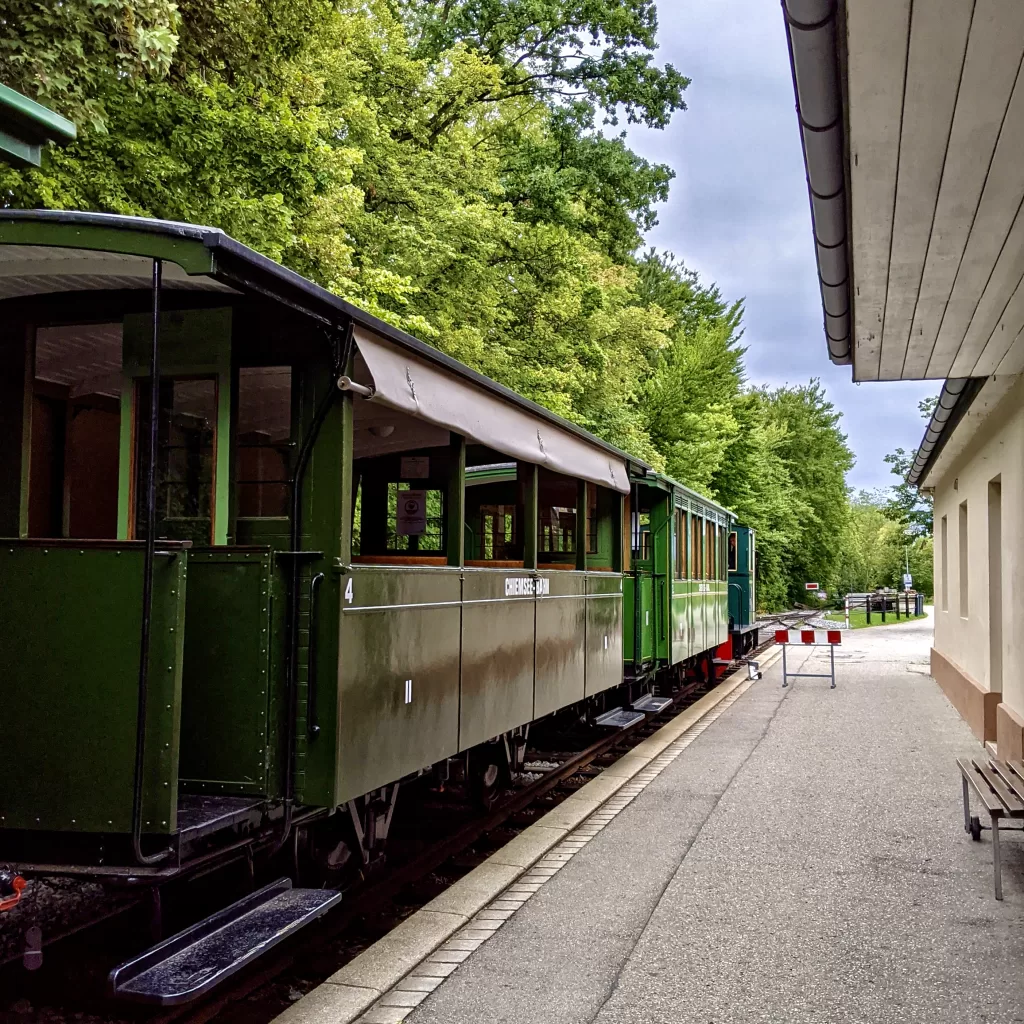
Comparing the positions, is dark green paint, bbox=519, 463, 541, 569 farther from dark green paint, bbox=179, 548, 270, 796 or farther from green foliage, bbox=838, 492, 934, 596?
green foliage, bbox=838, 492, 934, 596

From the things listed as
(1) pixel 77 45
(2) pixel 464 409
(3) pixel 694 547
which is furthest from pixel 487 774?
(3) pixel 694 547

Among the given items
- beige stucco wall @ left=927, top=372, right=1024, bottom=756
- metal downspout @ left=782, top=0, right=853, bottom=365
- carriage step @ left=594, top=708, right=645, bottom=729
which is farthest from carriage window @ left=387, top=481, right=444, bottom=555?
beige stucco wall @ left=927, top=372, right=1024, bottom=756

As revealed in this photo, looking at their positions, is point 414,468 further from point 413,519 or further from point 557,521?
point 557,521

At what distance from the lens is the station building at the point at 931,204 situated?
12.3 feet

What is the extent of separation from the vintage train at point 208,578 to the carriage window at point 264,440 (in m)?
0.01

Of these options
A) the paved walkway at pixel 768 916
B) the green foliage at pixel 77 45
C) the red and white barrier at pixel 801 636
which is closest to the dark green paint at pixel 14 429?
the paved walkway at pixel 768 916

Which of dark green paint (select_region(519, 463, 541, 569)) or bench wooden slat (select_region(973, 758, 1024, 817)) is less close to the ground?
dark green paint (select_region(519, 463, 541, 569))

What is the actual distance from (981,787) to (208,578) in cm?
482

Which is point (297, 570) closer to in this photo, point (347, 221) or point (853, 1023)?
point (853, 1023)

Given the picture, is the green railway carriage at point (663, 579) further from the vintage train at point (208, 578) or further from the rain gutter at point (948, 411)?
the vintage train at point (208, 578)

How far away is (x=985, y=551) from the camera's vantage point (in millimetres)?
12047

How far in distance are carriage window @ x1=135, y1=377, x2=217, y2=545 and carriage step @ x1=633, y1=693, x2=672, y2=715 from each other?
27.6 ft

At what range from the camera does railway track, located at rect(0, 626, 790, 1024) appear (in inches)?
179

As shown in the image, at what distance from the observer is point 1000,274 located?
20.6ft
